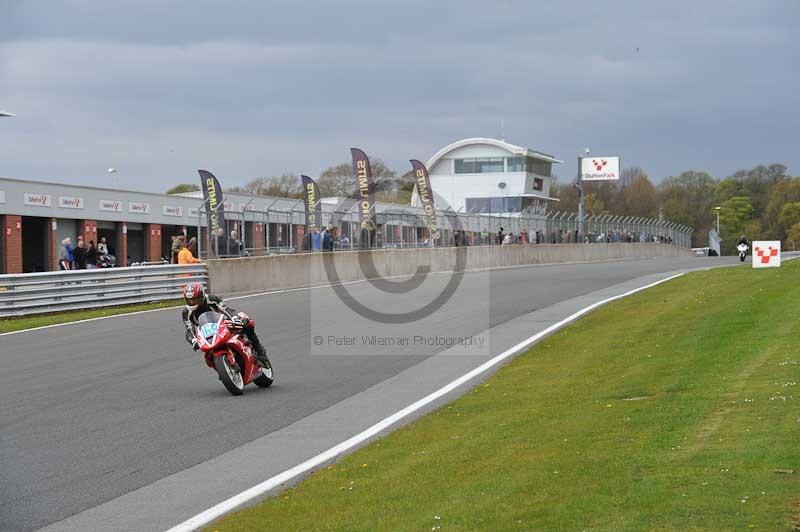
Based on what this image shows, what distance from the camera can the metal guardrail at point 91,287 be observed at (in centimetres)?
2328

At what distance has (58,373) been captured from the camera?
47.5 feet

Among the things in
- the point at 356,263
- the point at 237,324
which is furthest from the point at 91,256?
the point at 237,324

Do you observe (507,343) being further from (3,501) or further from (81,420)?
(3,501)

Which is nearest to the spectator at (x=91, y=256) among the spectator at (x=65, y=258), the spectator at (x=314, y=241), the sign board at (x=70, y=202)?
the spectator at (x=65, y=258)

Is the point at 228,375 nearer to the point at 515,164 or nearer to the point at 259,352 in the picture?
the point at 259,352

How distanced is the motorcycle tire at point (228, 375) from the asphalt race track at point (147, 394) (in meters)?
0.16

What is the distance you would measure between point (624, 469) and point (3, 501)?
4.29 m

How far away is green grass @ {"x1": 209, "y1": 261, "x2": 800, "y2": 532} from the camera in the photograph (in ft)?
19.7

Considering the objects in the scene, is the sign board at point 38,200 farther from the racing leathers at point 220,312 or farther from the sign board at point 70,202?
the racing leathers at point 220,312

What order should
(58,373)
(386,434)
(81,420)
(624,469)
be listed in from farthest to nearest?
1. (58,373)
2. (81,420)
3. (386,434)
4. (624,469)

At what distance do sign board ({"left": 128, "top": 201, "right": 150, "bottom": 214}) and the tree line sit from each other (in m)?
84.5

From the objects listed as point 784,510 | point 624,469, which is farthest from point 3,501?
point 784,510

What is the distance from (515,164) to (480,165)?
3.57m

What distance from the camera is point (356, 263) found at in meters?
35.7
